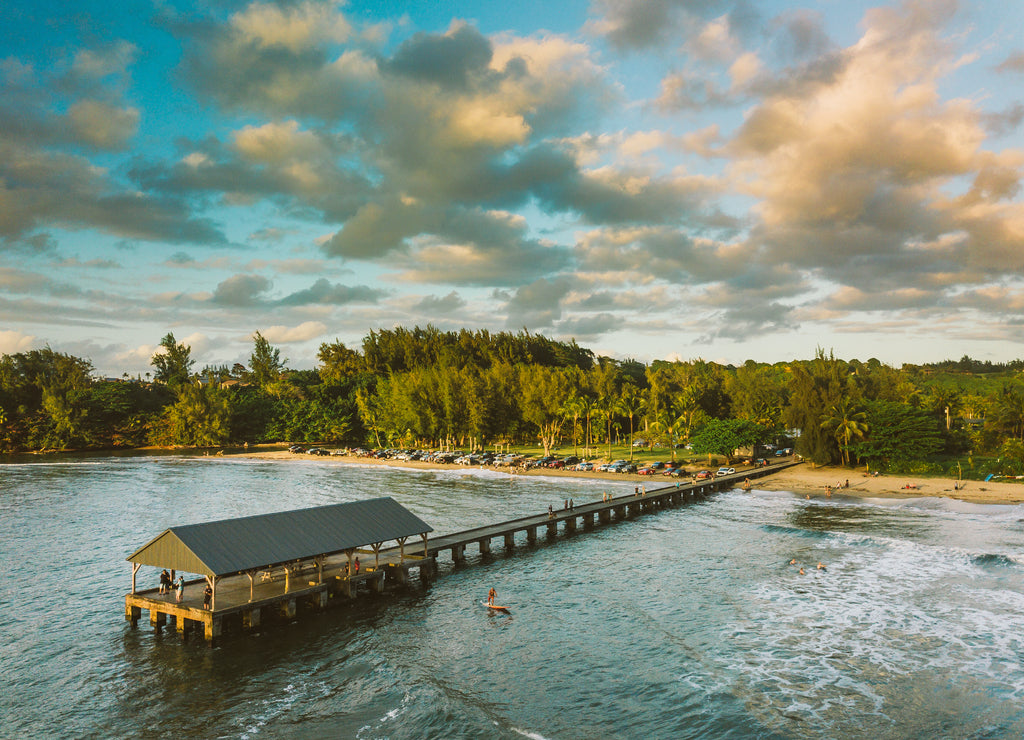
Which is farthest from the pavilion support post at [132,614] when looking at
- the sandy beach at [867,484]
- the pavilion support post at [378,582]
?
the sandy beach at [867,484]

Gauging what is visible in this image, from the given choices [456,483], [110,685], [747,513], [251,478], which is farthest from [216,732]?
[251,478]

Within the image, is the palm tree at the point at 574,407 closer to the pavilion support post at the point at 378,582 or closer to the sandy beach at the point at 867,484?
the sandy beach at the point at 867,484

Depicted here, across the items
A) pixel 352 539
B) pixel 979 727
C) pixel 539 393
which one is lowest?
pixel 979 727

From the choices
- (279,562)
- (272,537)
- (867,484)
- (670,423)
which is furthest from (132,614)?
(670,423)

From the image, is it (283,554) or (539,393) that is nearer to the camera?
(283,554)

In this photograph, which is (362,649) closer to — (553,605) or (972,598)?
(553,605)
